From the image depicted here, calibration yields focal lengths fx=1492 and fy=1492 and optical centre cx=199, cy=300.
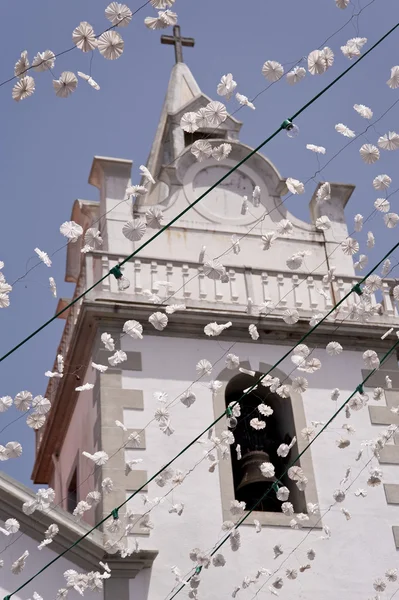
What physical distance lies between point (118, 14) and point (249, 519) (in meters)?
7.31

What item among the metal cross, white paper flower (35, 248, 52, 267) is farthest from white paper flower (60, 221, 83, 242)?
the metal cross

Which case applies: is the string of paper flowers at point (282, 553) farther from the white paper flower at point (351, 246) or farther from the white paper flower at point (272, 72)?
the white paper flower at point (272, 72)

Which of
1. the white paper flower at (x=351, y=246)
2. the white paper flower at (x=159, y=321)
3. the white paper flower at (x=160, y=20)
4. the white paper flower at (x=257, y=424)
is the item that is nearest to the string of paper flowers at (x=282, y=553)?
the white paper flower at (x=257, y=424)

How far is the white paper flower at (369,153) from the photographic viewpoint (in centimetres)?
1414

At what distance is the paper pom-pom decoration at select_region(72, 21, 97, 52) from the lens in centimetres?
1195

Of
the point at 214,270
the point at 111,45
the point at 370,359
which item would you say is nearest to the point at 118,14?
the point at 111,45

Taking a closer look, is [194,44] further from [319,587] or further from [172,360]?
[319,587]

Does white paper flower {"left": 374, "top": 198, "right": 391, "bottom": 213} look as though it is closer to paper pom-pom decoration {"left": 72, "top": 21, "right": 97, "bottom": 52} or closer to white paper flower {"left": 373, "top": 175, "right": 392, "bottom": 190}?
white paper flower {"left": 373, "top": 175, "right": 392, "bottom": 190}

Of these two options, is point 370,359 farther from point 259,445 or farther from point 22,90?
point 22,90

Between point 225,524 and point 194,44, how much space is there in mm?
10035

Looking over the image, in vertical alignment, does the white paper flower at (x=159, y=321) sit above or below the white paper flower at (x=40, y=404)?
above

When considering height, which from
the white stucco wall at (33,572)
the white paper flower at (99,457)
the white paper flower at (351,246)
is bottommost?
the white stucco wall at (33,572)

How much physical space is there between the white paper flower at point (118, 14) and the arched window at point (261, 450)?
278 inches

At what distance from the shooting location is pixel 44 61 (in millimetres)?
11695
